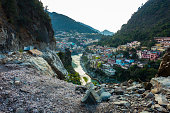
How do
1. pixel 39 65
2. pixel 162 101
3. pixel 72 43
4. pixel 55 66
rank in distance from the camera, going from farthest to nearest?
pixel 72 43 → pixel 55 66 → pixel 39 65 → pixel 162 101

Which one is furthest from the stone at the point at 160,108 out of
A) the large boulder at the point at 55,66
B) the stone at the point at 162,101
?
the large boulder at the point at 55,66

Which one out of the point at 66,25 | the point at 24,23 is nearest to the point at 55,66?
the point at 24,23

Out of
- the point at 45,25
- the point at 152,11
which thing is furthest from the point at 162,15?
the point at 45,25

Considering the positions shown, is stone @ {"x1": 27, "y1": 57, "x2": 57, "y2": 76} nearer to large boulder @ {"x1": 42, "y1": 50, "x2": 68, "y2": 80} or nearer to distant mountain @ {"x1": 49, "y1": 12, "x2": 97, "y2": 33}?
large boulder @ {"x1": 42, "y1": 50, "x2": 68, "y2": 80}

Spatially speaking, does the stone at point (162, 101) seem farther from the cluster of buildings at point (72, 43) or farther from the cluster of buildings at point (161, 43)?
the cluster of buildings at point (72, 43)

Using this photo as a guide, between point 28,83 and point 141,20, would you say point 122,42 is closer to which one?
point 141,20

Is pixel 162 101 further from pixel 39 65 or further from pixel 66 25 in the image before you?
pixel 66 25

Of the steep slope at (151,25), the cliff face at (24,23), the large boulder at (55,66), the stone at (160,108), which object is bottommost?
the large boulder at (55,66)

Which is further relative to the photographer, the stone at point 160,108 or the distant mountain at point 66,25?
the distant mountain at point 66,25

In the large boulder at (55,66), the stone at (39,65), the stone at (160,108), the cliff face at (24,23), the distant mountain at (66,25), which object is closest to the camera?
the stone at (160,108)
